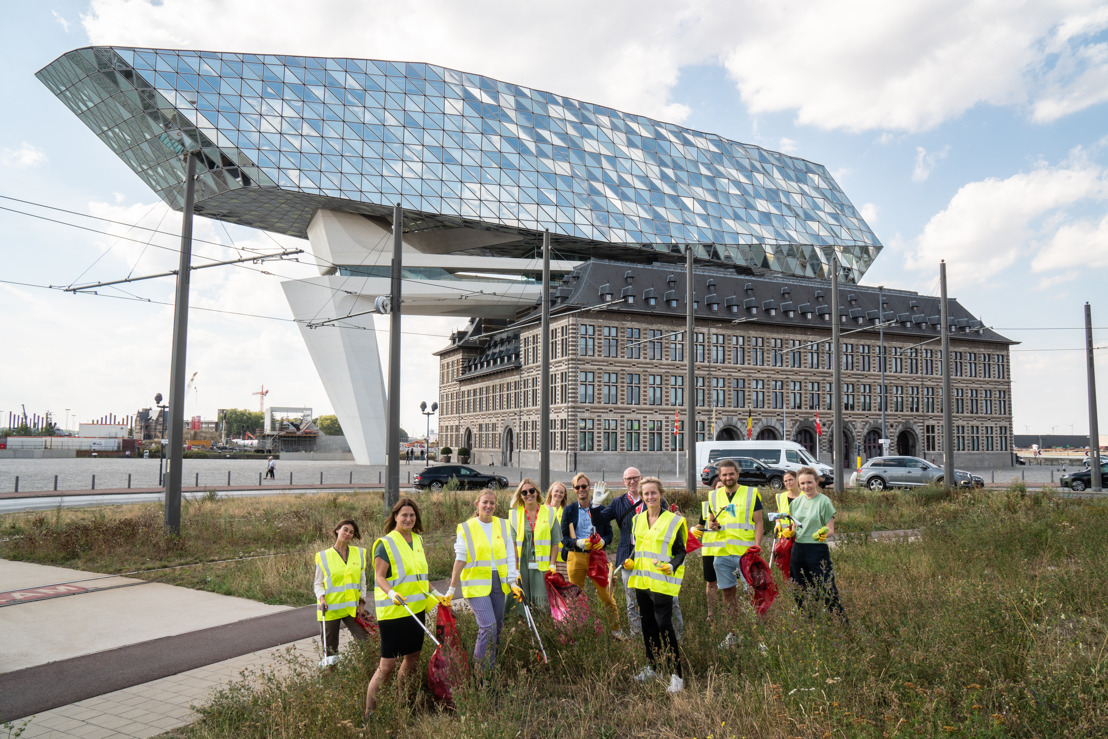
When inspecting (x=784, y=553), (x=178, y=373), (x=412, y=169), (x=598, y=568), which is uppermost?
(x=412, y=169)

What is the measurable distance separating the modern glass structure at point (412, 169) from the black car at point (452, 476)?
77.0ft

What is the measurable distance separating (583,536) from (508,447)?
55242 mm

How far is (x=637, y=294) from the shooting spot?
54250 mm

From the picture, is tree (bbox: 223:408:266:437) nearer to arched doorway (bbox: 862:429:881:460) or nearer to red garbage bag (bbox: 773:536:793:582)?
arched doorway (bbox: 862:429:881:460)

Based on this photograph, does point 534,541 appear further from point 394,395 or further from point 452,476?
point 452,476

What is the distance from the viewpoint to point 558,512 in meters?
7.59

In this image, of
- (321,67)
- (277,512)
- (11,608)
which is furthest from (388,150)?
(11,608)

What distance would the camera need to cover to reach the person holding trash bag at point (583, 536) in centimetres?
754

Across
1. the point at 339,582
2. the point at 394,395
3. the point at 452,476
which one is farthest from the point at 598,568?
the point at 452,476

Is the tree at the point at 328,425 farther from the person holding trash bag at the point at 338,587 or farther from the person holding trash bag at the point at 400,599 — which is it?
the person holding trash bag at the point at 400,599

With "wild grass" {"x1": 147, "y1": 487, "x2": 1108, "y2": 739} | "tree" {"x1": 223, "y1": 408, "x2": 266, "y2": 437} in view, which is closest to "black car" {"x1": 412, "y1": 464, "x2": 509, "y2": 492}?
"wild grass" {"x1": 147, "y1": 487, "x2": 1108, "y2": 739}

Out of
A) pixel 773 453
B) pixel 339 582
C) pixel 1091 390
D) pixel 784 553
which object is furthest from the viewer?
pixel 773 453

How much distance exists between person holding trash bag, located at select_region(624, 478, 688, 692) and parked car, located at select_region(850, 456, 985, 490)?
2698 cm

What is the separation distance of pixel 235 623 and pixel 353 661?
3.29 metres
